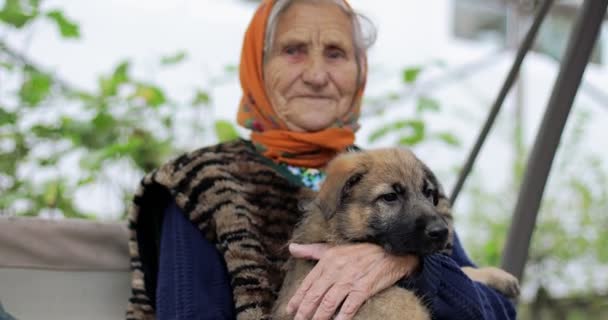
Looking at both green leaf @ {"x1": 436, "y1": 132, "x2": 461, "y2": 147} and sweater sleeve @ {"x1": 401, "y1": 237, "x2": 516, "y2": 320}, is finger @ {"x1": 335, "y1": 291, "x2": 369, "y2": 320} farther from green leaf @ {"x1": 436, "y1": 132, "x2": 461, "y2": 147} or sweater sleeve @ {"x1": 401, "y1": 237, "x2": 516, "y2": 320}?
green leaf @ {"x1": 436, "y1": 132, "x2": 461, "y2": 147}

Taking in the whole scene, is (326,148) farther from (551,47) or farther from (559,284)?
(559,284)

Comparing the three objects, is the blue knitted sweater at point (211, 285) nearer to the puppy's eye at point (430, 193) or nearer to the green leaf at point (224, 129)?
the puppy's eye at point (430, 193)

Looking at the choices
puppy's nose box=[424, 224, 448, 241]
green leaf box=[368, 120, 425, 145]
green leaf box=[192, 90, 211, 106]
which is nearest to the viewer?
puppy's nose box=[424, 224, 448, 241]

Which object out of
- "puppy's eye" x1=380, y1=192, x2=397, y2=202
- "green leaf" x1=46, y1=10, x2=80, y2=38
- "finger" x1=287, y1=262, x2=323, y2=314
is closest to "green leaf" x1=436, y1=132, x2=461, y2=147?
"green leaf" x1=46, y1=10, x2=80, y2=38

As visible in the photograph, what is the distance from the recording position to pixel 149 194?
2.51 metres

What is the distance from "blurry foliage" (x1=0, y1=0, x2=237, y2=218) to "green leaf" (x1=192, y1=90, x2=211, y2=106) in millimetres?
255

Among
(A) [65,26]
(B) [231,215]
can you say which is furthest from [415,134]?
(B) [231,215]

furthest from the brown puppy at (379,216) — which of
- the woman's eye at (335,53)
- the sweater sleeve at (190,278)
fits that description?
the woman's eye at (335,53)

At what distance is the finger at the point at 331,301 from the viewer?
202 cm

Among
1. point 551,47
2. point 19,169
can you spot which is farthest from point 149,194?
point 551,47

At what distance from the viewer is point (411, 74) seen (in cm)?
596

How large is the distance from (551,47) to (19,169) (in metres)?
4.49

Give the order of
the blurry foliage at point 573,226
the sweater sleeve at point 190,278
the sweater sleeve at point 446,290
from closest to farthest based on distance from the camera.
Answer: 1. the sweater sleeve at point 446,290
2. the sweater sleeve at point 190,278
3. the blurry foliage at point 573,226

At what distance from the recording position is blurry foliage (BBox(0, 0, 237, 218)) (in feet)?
14.4
